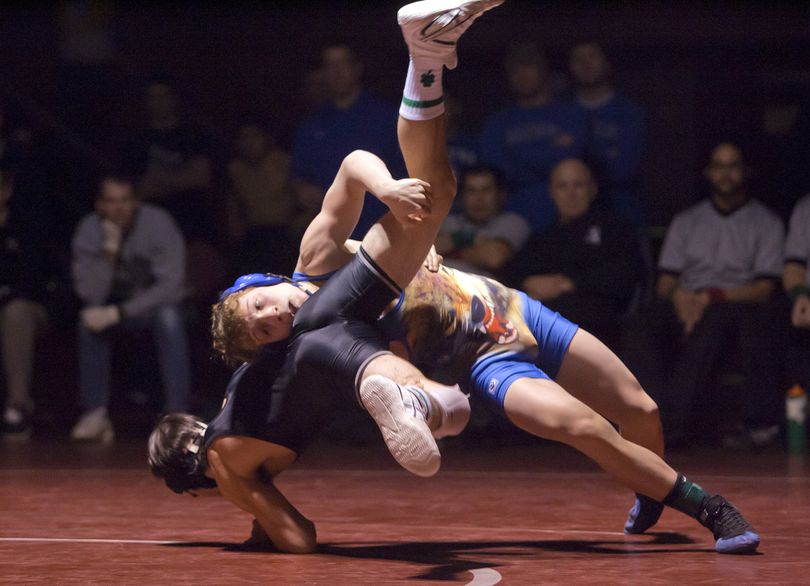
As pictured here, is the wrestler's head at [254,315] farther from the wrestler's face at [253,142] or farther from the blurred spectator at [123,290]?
the wrestler's face at [253,142]

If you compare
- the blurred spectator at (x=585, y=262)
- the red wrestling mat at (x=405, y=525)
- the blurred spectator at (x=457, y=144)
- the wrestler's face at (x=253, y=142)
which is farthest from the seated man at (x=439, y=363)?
the wrestler's face at (x=253, y=142)

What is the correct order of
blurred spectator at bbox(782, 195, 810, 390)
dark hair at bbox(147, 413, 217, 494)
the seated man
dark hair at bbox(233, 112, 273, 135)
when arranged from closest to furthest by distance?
the seated man → dark hair at bbox(147, 413, 217, 494) → blurred spectator at bbox(782, 195, 810, 390) → dark hair at bbox(233, 112, 273, 135)

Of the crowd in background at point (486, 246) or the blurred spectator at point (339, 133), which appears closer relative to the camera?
the crowd in background at point (486, 246)

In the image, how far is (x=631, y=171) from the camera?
21.9 feet

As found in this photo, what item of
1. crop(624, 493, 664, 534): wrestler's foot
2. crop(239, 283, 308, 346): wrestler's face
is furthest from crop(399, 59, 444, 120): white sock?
crop(624, 493, 664, 534): wrestler's foot

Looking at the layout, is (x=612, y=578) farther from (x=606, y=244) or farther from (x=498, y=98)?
(x=498, y=98)

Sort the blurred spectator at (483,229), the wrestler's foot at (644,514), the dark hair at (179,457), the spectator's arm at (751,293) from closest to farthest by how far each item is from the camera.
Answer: the dark hair at (179,457) → the wrestler's foot at (644,514) → the spectator's arm at (751,293) → the blurred spectator at (483,229)

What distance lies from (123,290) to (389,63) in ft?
8.42

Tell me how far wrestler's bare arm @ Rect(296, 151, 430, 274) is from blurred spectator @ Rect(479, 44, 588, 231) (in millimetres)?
2859

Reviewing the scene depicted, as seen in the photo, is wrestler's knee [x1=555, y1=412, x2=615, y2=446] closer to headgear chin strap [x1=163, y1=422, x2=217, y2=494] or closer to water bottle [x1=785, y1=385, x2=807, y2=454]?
headgear chin strap [x1=163, y1=422, x2=217, y2=494]

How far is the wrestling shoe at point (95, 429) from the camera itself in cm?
659

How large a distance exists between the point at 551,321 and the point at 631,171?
2910 millimetres

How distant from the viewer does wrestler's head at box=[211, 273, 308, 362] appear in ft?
11.9

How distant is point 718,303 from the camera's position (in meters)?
6.32
